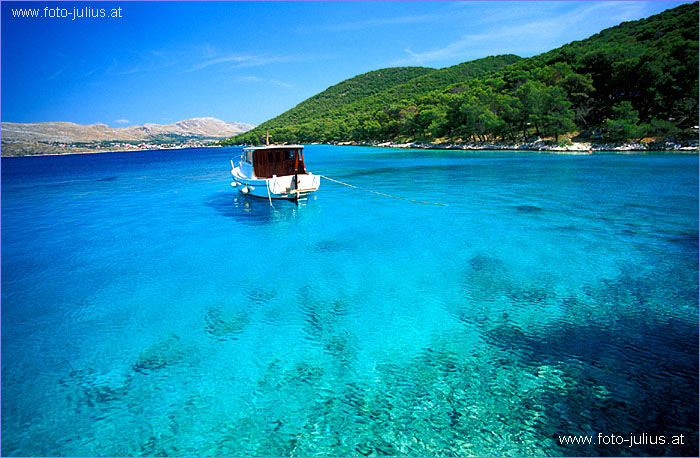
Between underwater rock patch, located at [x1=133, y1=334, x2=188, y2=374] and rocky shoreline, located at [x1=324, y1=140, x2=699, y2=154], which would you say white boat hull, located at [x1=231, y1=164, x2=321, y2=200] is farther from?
rocky shoreline, located at [x1=324, y1=140, x2=699, y2=154]

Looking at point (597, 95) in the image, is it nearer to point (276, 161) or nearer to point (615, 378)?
point (276, 161)

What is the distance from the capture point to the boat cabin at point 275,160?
22391 mm

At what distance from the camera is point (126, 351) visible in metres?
6.82

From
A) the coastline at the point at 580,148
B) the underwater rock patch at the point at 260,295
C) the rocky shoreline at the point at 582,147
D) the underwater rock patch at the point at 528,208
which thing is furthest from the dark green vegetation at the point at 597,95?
the underwater rock patch at the point at 260,295

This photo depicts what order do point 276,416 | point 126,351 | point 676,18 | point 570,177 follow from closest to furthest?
point 276,416
point 126,351
point 570,177
point 676,18

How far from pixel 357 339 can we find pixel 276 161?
18332 mm

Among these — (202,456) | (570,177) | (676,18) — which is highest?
(676,18)

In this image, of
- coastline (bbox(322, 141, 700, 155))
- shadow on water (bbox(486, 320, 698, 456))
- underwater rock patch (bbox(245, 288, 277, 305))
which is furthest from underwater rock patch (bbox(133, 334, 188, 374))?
coastline (bbox(322, 141, 700, 155))

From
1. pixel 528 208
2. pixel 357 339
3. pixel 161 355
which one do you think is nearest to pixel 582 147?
pixel 528 208

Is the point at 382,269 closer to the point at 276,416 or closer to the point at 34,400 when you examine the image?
the point at 276,416

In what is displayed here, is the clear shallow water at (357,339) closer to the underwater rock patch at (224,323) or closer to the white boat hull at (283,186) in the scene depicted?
the underwater rock patch at (224,323)

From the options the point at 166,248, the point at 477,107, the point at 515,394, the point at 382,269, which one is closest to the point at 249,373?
the point at 515,394

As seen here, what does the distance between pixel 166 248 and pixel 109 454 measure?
10.9 metres

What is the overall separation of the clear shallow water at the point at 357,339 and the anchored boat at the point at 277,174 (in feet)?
22.6
